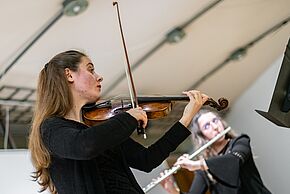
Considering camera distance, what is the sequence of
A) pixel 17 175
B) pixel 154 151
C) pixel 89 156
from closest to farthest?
pixel 89 156, pixel 154 151, pixel 17 175

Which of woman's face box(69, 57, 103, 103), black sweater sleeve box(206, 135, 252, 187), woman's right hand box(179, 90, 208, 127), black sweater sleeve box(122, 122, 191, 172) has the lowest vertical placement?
black sweater sleeve box(122, 122, 191, 172)

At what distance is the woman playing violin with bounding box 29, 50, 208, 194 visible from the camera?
3.03ft

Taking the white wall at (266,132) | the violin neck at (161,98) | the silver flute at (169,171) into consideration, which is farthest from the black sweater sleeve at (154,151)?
the white wall at (266,132)

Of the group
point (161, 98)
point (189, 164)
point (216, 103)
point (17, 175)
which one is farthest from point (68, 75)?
point (189, 164)

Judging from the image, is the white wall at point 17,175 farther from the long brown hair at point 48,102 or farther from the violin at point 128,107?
the long brown hair at point 48,102

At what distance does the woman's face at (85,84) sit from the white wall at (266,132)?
198 centimetres

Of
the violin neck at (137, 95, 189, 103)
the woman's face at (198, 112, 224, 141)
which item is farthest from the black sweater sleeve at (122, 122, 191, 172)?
the woman's face at (198, 112, 224, 141)

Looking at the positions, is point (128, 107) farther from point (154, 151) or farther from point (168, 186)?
point (168, 186)

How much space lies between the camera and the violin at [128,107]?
1.20m

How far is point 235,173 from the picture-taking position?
205cm

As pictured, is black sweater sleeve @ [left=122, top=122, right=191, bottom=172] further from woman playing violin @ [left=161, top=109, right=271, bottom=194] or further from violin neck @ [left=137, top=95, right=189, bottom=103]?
woman playing violin @ [left=161, top=109, right=271, bottom=194]

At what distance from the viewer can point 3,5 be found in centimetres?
176

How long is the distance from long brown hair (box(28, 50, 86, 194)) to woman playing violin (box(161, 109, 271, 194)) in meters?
1.12

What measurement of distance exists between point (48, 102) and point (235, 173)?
1189 millimetres
